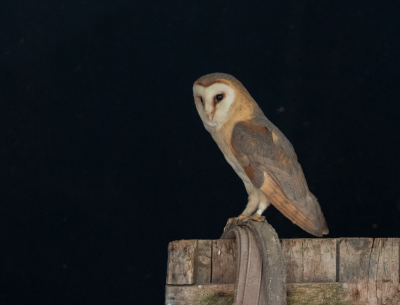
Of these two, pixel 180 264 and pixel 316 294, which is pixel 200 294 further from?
pixel 316 294

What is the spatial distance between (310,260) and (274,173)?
376 mm

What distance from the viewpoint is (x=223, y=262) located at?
109 centimetres

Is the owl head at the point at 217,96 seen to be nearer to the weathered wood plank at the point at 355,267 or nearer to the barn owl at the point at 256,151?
the barn owl at the point at 256,151

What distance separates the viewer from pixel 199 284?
41.0 inches

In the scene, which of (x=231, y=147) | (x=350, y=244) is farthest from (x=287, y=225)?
(x=350, y=244)

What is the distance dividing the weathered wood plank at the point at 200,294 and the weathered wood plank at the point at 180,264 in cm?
1

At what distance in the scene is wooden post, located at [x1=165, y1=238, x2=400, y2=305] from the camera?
3.38 feet

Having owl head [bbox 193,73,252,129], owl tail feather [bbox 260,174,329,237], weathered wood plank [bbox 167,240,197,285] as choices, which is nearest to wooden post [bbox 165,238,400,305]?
weathered wood plank [bbox 167,240,197,285]

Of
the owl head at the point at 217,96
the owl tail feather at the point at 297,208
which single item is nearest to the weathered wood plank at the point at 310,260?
the owl tail feather at the point at 297,208

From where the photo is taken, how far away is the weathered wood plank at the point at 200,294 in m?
1.02

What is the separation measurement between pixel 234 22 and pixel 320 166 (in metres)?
0.78

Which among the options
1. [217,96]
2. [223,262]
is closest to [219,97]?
[217,96]

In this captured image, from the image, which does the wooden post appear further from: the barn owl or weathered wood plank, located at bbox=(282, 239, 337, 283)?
the barn owl

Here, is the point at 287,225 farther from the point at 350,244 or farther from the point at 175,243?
the point at 175,243
